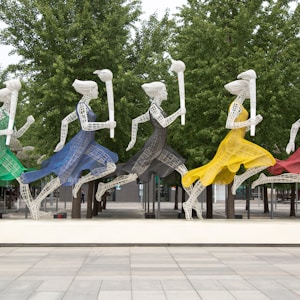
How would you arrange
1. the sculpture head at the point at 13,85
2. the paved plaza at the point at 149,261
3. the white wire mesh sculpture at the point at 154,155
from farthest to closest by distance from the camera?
the white wire mesh sculpture at the point at 154,155, the sculpture head at the point at 13,85, the paved plaza at the point at 149,261

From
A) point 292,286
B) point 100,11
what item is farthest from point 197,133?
point 292,286

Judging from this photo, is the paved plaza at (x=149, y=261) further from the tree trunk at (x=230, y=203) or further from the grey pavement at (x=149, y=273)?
the tree trunk at (x=230, y=203)

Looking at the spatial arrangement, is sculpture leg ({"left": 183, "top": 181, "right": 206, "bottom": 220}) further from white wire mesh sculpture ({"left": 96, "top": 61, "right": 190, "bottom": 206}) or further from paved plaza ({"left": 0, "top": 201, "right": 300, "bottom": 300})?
paved plaza ({"left": 0, "top": 201, "right": 300, "bottom": 300})

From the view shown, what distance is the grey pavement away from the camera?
23.1ft

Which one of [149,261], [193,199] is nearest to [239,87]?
[193,199]

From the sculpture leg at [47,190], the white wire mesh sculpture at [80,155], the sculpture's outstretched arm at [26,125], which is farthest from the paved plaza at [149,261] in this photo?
the sculpture's outstretched arm at [26,125]

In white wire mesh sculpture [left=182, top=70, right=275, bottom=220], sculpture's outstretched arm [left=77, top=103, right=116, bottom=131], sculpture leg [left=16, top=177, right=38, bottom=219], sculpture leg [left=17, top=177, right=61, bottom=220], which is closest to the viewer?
sculpture's outstretched arm [left=77, top=103, right=116, bottom=131]

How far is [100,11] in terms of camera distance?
22422 millimetres

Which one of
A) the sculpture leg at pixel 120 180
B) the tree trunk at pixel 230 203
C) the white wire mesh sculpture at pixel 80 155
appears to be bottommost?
the tree trunk at pixel 230 203

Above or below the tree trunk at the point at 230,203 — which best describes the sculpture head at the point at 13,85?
above

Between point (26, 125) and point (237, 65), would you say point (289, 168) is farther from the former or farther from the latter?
point (26, 125)

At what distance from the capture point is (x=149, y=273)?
28.4 feet

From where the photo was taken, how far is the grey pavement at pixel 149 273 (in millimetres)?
7051

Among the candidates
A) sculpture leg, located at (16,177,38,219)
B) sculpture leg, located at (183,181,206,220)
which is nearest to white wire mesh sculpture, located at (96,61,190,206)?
sculpture leg, located at (183,181,206,220)
